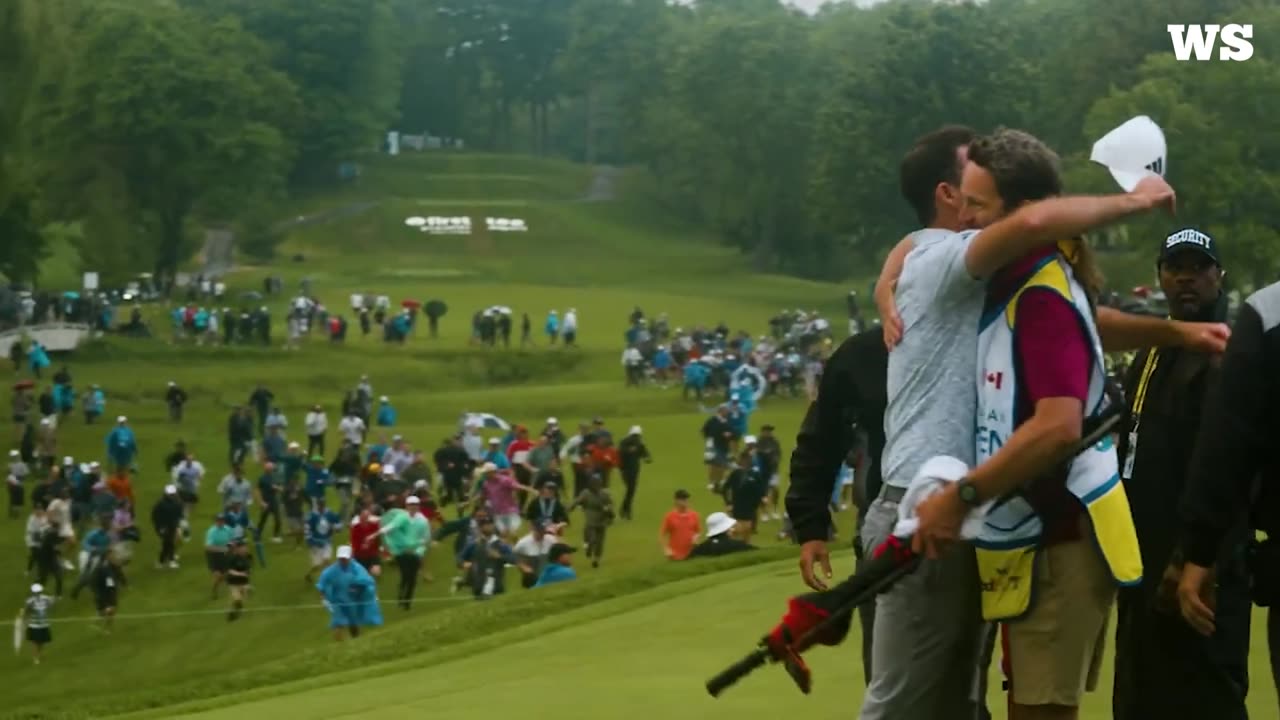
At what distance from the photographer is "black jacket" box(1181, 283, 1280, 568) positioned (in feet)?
16.3

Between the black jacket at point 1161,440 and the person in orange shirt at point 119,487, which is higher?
the black jacket at point 1161,440

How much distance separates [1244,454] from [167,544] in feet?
90.8

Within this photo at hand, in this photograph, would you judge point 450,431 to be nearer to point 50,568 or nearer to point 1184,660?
point 50,568

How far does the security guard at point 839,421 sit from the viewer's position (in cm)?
618

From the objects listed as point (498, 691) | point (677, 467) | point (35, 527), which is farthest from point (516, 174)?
point (498, 691)

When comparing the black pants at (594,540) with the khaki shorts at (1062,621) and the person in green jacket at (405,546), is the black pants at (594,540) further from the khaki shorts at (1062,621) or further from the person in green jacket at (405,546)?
the khaki shorts at (1062,621)

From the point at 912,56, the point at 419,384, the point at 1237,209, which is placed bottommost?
the point at 419,384

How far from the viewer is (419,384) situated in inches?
2388

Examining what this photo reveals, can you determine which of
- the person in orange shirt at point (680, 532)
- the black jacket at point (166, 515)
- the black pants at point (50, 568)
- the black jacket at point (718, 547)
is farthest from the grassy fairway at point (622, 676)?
the black jacket at point (166, 515)

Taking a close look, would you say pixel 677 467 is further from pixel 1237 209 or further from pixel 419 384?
pixel 1237 209

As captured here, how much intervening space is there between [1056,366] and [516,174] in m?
124

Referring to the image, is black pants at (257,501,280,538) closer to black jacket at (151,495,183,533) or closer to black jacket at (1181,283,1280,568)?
black jacket at (151,495,183,533)

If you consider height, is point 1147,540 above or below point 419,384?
above

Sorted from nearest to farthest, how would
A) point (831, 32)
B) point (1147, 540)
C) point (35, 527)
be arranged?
point (1147, 540), point (35, 527), point (831, 32)
